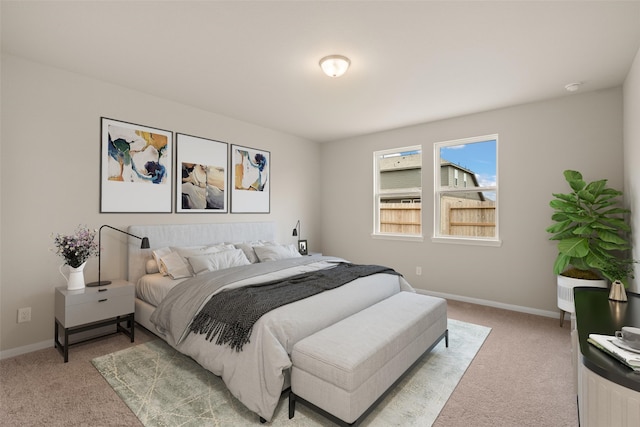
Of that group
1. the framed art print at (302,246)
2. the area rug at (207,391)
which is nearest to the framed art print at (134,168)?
the area rug at (207,391)

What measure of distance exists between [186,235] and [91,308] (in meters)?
1.29

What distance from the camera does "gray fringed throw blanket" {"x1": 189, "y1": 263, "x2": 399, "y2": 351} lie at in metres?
2.12

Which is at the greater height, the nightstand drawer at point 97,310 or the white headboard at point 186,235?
the white headboard at point 186,235

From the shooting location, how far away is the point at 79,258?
280cm

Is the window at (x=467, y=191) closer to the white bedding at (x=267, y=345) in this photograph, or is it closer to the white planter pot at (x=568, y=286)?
the white planter pot at (x=568, y=286)

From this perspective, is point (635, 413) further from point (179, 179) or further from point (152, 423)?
point (179, 179)

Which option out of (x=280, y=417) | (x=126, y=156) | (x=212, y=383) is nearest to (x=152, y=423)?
(x=212, y=383)

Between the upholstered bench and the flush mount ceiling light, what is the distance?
6.90 ft

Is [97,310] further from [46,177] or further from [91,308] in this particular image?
[46,177]

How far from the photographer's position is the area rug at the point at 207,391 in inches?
75.8

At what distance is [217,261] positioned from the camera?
11.2 feet

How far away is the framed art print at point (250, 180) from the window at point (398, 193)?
1878 mm

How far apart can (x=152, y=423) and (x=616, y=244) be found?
4.20 metres

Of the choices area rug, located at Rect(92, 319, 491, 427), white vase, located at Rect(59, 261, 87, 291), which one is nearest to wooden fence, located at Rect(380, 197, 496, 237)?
area rug, located at Rect(92, 319, 491, 427)
